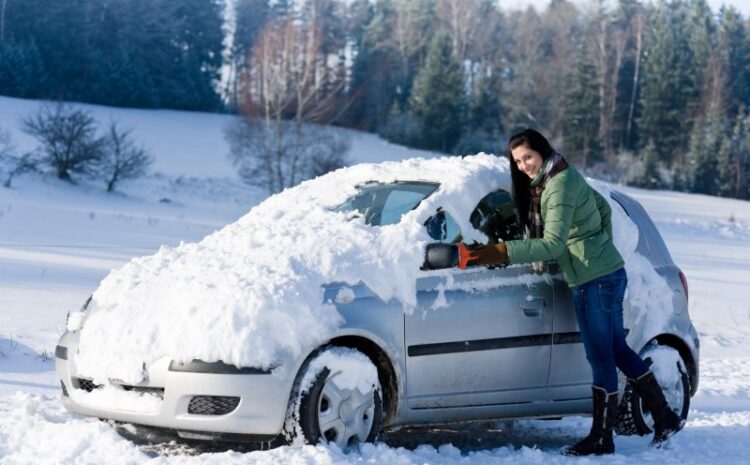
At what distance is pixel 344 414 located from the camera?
5.05m

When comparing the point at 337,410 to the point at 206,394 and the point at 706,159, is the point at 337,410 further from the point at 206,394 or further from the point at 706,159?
the point at 706,159

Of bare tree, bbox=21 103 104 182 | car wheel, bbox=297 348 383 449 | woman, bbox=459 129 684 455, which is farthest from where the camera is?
bare tree, bbox=21 103 104 182

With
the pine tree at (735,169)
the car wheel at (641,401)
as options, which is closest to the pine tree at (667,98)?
the pine tree at (735,169)

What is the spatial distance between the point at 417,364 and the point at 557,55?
68.5 m

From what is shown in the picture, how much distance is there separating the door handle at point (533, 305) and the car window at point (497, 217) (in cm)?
44

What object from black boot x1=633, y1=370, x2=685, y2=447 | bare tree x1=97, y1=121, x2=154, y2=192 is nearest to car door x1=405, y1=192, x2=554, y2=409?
black boot x1=633, y1=370, x2=685, y2=447

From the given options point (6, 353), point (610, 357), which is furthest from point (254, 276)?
point (6, 353)

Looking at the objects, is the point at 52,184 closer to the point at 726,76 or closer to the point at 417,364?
the point at 417,364

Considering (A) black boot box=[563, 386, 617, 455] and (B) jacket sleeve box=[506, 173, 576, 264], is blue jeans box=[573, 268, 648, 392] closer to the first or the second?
(A) black boot box=[563, 386, 617, 455]

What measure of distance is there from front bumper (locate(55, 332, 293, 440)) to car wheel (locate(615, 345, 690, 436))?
102 inches

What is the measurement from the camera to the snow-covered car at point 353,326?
4.82 metres

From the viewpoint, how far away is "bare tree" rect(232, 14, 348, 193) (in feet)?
122

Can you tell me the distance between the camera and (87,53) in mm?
66000

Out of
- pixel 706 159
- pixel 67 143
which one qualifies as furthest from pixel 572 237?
pixel 706 159
